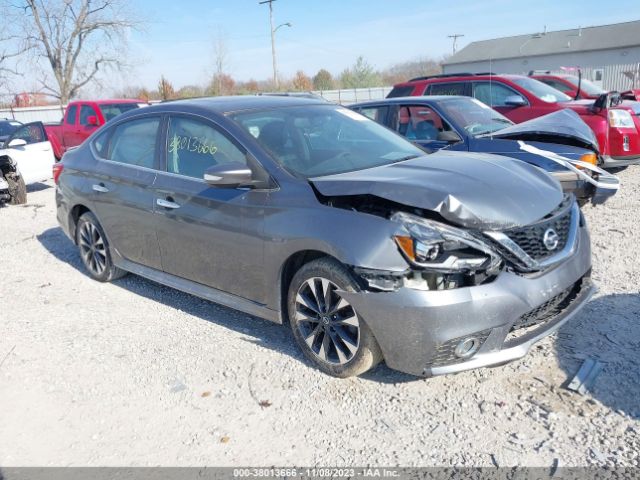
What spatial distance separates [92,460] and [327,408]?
1.28 meters

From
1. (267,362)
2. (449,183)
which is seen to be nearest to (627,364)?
(449,183)

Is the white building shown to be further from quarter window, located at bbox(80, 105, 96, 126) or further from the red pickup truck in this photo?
quarter window, located at bbox(80, 105, 96, 126)

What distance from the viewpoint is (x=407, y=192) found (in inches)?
124

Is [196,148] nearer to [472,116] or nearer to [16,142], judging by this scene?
[472,116]

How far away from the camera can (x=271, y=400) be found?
336cm

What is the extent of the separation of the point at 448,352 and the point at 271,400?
3.61 ft

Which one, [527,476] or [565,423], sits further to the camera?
[565,423]

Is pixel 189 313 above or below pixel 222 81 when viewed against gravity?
below

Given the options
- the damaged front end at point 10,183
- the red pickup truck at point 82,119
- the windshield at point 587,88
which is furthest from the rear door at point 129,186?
the windshield at point 587,88

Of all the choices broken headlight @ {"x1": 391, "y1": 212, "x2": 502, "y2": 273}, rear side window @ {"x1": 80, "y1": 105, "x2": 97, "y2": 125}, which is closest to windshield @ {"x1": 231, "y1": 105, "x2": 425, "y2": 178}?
broken headlight @ {"x1": 391, "y1": 212, "x2": 502, "y2": 273}

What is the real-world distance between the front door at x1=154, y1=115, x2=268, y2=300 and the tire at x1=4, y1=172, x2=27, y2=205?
683cm

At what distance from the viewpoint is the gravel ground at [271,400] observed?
2846mm

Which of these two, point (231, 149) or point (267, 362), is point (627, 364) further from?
point (231, 149)

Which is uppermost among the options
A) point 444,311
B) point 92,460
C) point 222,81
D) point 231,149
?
point 222,81
